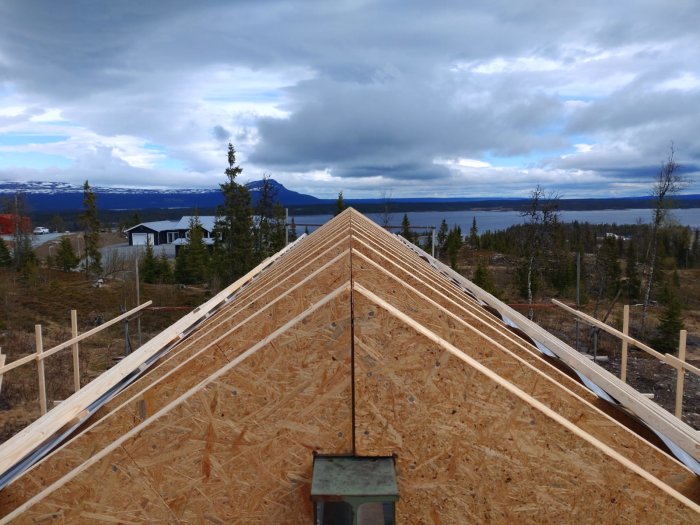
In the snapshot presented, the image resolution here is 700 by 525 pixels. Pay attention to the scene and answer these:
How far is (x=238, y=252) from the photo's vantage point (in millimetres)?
36188

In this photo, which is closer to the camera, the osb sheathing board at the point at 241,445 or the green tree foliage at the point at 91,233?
the osb sheathing board at the point at 241,445

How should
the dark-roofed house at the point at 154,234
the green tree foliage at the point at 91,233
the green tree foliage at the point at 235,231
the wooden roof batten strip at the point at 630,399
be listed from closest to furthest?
the wooden roof batten strip at the point at 630,399
the green tree foliage at the point at 235,231
the green tree foliage at the point at 91,233
the dark-roofed house at the point at 154,234

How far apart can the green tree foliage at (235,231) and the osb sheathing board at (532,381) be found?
33.6m

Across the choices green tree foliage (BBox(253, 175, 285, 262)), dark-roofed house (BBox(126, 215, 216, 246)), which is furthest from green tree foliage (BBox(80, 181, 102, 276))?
dark-roofed house (BBox(126, 215, 216, 246))

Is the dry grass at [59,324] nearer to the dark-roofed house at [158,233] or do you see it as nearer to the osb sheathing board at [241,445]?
the osb sheathing board at [241,445]

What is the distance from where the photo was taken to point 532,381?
2732 mm

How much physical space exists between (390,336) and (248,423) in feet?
2.48

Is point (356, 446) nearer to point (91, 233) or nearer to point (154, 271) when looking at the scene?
point (154, 271)

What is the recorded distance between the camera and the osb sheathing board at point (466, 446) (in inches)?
86.7

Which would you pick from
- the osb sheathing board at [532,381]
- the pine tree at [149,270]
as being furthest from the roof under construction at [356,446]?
the pine tree at [149,270]

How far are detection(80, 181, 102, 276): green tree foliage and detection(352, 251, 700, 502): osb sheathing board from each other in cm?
4182

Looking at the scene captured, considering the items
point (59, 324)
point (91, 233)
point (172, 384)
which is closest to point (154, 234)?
point (91, 233)

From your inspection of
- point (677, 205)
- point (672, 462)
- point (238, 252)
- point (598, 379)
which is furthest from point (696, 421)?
point (238, 252)

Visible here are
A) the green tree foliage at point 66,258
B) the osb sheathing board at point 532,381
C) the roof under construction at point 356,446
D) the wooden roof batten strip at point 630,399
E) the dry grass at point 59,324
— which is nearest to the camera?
the roof under construction at point 356,446
